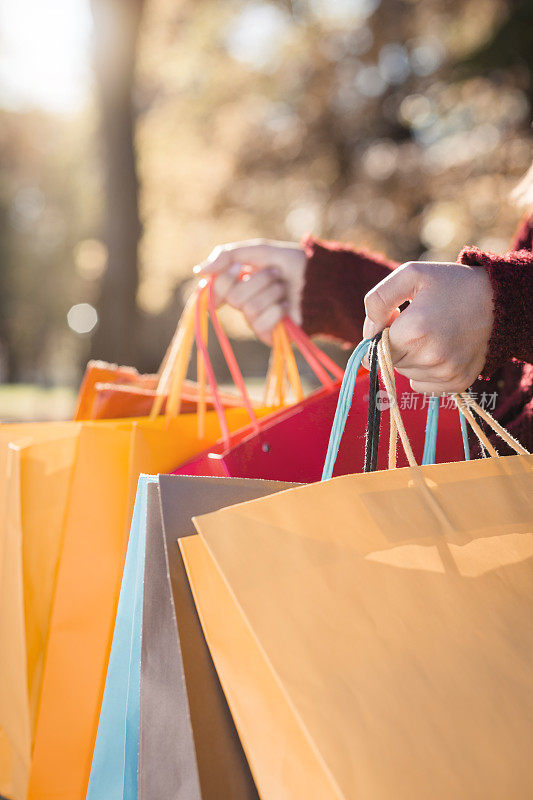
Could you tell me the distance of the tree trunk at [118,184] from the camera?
504cm

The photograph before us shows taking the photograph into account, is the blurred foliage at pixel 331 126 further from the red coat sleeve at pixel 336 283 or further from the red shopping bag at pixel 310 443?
the red shopping bag at pixel 310 443

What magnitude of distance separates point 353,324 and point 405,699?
897 millimetres

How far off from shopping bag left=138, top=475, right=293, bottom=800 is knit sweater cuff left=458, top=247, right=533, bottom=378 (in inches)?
14.9

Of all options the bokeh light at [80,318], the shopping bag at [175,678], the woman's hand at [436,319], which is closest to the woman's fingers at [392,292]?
the woman's hand at [436,319]

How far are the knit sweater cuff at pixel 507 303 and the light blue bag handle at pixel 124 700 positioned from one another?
414 mm

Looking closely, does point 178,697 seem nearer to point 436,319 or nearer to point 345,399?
point 345,399

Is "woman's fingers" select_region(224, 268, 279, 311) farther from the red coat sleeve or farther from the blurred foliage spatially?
the blurred foliage

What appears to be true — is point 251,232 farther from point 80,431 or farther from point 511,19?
point 80,431

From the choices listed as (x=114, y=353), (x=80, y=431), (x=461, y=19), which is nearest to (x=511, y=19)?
(x=461, y=19)

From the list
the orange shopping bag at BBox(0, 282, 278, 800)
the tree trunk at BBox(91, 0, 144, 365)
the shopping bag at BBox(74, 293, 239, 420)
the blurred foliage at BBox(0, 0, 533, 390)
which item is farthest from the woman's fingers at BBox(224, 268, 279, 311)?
the blurred foliage at BBox(0, 0, 533, 390)

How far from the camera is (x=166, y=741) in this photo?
1.93 feet

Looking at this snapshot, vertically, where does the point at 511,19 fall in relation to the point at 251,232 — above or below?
above

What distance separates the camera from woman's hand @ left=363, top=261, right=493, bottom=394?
67 centimetres

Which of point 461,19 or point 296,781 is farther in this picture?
point 461,19
